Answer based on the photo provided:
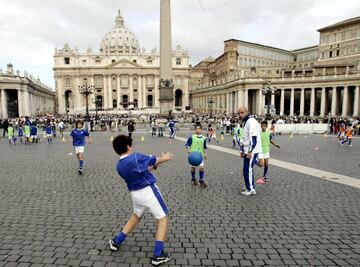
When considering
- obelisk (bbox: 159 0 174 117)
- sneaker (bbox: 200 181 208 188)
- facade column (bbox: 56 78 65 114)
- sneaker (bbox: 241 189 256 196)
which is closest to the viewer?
sneaker (bbox: 241 189 256 196)

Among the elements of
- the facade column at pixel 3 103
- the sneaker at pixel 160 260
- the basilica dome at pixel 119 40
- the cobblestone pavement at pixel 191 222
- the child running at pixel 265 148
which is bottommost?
the cobblestone pavement at pixel 191 222

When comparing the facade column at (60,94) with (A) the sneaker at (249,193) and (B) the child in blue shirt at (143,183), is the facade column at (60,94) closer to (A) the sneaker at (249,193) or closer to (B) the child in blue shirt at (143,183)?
(A) the sneaker at (249,193)

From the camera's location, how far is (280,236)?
466 centimetres

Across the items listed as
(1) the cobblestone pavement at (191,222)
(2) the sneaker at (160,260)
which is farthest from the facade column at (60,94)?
(2) the sneaker at (160,260)

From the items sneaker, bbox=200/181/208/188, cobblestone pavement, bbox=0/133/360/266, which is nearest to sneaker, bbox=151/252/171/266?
cobblestone pavement, bbox=0/133/360/266

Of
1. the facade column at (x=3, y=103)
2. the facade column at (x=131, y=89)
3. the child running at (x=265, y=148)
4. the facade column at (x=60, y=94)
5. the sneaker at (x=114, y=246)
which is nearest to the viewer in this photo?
the sneaker at (x=114, y=246)

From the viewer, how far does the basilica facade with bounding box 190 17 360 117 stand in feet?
169

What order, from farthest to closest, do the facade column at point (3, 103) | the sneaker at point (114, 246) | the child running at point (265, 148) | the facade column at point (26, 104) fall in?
1. the facade column at point (26, 104)
2. the facade column at point (3, 103)
3. the child running at point (265, 148)
4. the sneaker at point (114, 246)

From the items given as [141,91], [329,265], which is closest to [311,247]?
[329,265]

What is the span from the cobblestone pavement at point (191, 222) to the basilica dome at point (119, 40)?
120023 millimetres

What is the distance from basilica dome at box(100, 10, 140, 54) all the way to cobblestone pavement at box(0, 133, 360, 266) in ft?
394

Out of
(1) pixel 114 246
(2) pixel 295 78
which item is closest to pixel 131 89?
(2) pixel 295 78

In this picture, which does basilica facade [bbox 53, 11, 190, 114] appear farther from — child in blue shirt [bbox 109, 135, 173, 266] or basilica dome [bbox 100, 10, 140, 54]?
child in blue shirt [bbox 109, 135, 173, 266]

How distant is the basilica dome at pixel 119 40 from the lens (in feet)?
404
